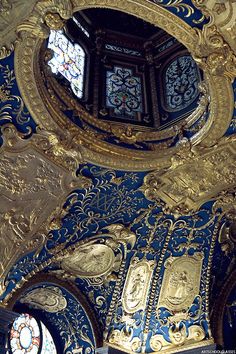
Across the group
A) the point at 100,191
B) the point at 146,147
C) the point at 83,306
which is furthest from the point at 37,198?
the point at 83,306

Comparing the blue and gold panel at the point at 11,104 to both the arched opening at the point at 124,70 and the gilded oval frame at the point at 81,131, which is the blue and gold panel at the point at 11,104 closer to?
the gilded oval frame at the point at 81,131

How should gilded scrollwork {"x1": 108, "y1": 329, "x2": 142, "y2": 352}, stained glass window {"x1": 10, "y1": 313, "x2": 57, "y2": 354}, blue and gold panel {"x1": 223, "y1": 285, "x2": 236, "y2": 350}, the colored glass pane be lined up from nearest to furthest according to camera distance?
blue and gold panel {"x1": 223, "y1": 285, "x2": 236, "y2": 350}, gilded scrollwork {"x1": 108, "y1": 329, "x2": 142, "y2": 352}, stained glass window {"x1": 10, "y1": 313, "x2": 57, "y2": 354}, the colored glass pane

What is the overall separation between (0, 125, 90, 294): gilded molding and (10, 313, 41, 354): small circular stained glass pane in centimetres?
178

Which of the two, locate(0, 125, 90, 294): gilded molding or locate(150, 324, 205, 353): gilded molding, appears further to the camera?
locate(150, 324, 205, 353): gilded molding

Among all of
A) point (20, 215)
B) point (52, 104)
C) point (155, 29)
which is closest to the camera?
point (52, 104)

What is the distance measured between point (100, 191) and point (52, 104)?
61.6 inches

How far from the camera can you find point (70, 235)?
8.59 metres

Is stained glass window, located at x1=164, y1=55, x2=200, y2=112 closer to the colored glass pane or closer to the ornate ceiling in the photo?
the ornate ceiling

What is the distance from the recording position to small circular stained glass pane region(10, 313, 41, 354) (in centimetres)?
940

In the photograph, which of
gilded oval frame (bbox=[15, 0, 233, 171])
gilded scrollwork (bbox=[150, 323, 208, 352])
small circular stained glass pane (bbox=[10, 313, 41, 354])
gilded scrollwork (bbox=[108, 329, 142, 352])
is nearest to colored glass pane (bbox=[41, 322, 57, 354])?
small circular stained glass pane (bbox=[10, 313, 41, 354])

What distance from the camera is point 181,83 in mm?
9555

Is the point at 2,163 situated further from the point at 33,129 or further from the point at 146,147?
the point at 146,147

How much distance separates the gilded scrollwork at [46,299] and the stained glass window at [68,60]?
3.19 metres

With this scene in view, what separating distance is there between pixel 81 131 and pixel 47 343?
4.08 m
